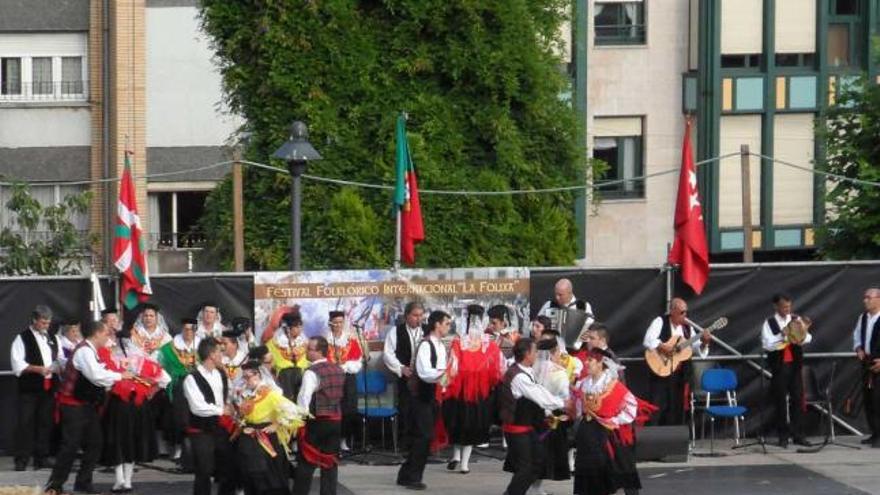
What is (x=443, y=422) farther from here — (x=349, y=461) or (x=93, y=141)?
(x=93, y=141)

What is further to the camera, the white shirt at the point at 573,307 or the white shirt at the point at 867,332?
the white shirt at the point at 867,332

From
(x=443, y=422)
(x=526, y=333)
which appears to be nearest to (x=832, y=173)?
(x=526, y=333)

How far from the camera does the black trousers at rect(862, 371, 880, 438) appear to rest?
21234 mm

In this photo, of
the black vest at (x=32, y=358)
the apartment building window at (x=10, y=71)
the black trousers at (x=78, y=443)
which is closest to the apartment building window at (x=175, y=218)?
the apartment building window at (x=10, y=71)

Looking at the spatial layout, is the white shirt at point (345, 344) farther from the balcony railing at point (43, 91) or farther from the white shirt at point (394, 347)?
the balcony railing at point (43, 91)

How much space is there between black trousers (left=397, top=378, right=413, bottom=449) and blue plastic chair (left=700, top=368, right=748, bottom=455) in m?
3.42

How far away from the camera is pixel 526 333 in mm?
21297

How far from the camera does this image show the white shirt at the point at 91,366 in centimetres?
1800

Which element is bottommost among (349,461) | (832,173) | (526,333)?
(349,461)

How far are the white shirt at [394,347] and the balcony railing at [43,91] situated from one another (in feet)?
65.0

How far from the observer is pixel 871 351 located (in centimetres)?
2120

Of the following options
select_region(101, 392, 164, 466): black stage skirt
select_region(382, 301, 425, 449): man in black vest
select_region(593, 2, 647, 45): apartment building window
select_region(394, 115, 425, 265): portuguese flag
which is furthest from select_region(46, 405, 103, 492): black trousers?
select_region(593, 2, 647, 45): apartment building window

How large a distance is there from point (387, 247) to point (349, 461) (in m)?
5.09

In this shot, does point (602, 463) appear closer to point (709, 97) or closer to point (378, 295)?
point (378, 295)
